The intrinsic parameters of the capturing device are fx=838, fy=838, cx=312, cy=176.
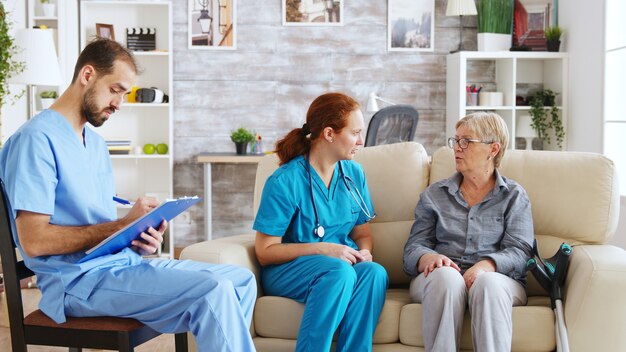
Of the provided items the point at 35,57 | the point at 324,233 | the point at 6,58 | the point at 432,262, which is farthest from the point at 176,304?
the point at 6,58

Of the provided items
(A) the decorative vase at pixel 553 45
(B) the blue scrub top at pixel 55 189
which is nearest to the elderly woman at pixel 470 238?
(B) the blue scrub top at pixel 55 189

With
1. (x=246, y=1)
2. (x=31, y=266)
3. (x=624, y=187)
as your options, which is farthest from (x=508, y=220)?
(x=246, y=1)

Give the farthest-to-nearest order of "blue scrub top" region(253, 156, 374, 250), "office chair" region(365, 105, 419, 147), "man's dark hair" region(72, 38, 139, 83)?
"office chair" region(365, 105, 419, 147) → "blue scrub top" region(253, 156, 374, 250) → "man's dark hair" region(72, 38, 139, 83)

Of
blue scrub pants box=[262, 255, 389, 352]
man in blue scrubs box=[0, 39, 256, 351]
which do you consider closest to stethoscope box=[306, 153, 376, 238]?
blue scrub pants box=[262, 255, 389, 352]

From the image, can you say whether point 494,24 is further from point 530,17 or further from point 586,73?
point 586,73

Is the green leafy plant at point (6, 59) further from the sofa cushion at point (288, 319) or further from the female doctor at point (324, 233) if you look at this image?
the sofa cushion at point (288, 319)

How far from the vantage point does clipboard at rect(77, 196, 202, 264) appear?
229 centimetres

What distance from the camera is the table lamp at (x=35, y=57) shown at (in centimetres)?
500

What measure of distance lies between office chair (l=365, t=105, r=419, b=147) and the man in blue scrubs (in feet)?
9.27

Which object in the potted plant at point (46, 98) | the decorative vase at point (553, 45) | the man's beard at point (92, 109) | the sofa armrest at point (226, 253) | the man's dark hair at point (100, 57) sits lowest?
the sofa armrest at point (226, 253)

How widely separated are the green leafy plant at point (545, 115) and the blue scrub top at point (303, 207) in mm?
3160

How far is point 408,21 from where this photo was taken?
622 cm

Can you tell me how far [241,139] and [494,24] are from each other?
2004mm

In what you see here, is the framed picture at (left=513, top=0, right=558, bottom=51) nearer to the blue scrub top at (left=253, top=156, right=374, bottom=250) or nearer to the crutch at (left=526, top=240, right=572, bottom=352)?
the blue scrub top at (left=253, top=156, right=374, bottom=250)
